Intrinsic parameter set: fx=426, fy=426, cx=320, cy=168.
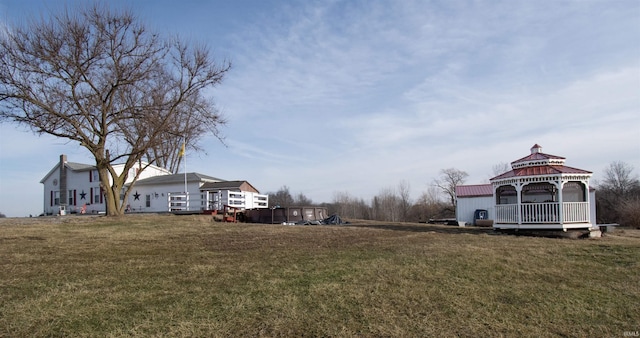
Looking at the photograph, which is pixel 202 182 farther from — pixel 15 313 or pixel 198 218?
pixel 15 313

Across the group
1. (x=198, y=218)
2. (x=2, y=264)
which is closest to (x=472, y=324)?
(x=2, y=264)

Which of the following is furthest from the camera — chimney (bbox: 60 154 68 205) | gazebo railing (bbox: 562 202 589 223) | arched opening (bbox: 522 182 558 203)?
chimney (bbox: 60 154 68 205)

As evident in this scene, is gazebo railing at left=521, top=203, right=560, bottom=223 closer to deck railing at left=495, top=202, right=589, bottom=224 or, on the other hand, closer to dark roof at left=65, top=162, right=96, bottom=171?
deck railing at left=495, top=202, right=589, bottom=224

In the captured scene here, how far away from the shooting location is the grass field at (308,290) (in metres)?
4.95

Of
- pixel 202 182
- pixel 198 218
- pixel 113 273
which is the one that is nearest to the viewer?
pixel 113 273

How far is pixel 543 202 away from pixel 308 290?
13.5 metres

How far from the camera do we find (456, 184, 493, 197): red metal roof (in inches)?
1267

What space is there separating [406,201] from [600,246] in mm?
60945

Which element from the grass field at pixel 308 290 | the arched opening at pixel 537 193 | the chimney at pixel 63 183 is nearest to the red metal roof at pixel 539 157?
the arched opening at pixel 537 193

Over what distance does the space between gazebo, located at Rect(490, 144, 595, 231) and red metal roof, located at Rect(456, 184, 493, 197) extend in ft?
→ 47.8

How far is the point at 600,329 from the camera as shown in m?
5.27

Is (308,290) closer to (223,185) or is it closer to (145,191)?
(223,185)

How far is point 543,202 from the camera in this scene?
16.5 meters

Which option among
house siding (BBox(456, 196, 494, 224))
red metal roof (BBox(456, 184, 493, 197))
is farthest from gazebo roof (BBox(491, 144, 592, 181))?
red metal roof (BBox(456, 184, 493, 197))
